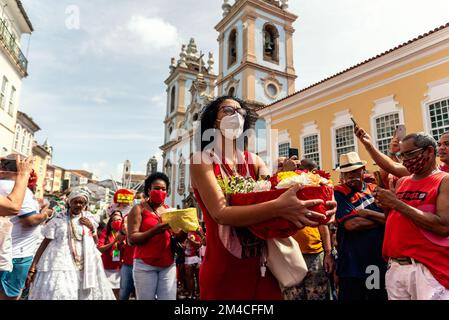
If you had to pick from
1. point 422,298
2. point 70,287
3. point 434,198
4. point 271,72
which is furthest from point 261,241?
point 271,72

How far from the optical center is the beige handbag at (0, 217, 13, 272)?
2814 mm

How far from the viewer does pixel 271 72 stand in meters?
25.2

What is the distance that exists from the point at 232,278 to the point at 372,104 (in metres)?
14.6

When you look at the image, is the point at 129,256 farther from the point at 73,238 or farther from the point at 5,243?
the point at 5,243

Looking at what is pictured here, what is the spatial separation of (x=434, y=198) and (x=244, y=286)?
187 cm

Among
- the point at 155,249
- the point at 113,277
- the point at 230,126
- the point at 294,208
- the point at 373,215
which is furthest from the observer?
the point at 113,277

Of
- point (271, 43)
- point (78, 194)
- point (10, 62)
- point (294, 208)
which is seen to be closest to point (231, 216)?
point (294, 208)

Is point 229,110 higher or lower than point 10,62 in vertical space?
lower

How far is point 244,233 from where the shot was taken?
5.49ft

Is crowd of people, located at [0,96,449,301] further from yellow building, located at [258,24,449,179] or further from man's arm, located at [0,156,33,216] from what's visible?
yellow building, located at [258,24,449,179]

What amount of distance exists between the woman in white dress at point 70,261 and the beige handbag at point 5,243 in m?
0.83

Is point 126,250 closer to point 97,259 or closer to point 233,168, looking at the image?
point 97,259

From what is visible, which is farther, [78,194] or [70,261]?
[78,194]

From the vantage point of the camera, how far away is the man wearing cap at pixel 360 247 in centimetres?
370
